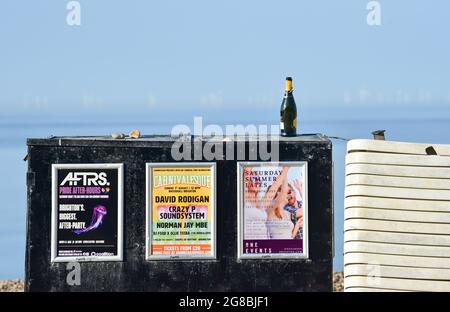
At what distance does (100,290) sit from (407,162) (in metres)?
3.43

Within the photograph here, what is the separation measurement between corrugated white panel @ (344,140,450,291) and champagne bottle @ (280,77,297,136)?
3.58 ft

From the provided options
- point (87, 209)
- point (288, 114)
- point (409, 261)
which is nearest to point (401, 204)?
point (409, 261)

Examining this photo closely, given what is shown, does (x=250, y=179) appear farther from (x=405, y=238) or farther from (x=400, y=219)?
(x=405, y=238)

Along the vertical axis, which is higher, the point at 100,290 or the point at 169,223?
the point at 169,223

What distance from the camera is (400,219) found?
10547mm

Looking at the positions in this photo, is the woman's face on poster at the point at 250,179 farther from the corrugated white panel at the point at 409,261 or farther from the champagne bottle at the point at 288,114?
the corrugated white panel at the point at 409,261

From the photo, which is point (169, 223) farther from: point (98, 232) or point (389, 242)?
point (389, 242)

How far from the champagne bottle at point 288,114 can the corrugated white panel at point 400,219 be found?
109 centimetres

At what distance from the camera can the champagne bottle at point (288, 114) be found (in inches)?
453

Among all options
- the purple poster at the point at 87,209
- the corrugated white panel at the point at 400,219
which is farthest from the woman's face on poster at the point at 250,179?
the purple poster at the point at 87,209

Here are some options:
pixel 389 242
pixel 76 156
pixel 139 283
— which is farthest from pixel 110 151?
pixel 389 242

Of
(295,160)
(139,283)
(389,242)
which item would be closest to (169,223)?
(139,283)

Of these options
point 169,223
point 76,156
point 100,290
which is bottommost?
point 100,290

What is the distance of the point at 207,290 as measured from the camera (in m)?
11.0
